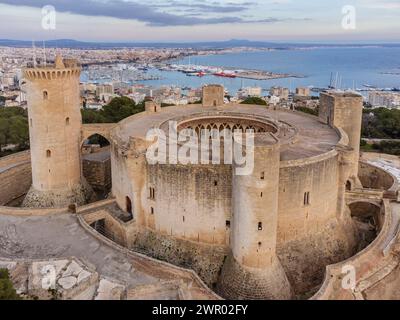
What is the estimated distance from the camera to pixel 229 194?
1972 cm

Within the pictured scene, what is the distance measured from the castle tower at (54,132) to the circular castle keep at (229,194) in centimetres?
6

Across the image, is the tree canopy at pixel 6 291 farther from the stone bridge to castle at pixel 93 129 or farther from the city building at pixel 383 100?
the city building at pixel 383 100

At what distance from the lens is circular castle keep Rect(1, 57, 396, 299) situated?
18469mm

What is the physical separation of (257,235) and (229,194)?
2.46 m

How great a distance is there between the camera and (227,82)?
512 feet

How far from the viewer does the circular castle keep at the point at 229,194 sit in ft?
60.6

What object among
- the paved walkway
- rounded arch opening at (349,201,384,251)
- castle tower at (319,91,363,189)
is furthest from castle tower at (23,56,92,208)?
rounded arch opening at (349,201,384,251)

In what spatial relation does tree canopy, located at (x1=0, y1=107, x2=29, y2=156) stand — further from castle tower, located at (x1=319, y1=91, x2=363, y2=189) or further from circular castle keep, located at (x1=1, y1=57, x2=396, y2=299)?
castle tower, located at (x1=319, y1=91, x2=363, y2=189)

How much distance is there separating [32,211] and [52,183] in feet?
12.3

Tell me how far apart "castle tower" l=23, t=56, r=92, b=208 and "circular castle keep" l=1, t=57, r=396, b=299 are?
6cm

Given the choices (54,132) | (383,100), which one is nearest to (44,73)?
(54,132)

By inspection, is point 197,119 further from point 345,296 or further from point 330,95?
point 345,296

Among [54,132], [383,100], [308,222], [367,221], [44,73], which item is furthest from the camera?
[383,100]

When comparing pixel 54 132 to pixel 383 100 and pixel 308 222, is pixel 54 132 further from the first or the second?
pixel 383 100
